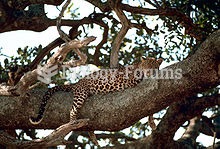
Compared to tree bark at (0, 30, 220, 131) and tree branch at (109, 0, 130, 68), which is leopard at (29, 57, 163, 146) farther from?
tree branch at (109, 0, 130, 68)

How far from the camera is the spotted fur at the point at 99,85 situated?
5.36m

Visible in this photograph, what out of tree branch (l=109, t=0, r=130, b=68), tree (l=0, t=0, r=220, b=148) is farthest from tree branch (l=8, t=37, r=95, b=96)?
tree branch (l=109, t=0, r=130, b=68)

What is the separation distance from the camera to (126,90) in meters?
5.32

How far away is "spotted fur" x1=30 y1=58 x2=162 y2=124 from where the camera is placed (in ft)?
17.6

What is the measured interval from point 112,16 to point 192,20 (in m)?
1.45

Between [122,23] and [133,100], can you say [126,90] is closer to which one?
[133,100]

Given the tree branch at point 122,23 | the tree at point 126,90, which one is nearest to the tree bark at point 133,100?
the tree at point 126,90

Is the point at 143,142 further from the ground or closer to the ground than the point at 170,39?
closer to the ground

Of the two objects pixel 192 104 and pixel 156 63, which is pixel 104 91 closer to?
pixel 156 63

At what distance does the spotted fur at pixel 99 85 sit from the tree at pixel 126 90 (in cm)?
10

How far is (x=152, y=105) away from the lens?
5.14 m

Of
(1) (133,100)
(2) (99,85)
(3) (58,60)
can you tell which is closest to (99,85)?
(2) (99,85)

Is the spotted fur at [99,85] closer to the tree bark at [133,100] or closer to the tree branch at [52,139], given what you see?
the tree bark at [133,100]

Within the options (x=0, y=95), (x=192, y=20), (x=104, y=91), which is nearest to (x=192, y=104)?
(x=192, y=20)
